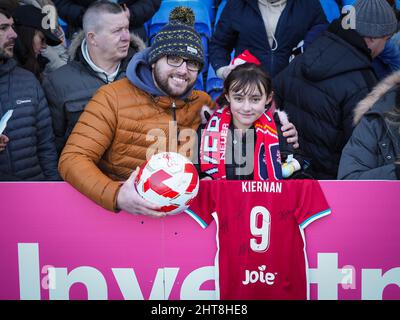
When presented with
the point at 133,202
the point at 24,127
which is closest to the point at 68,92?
the point at 24,127

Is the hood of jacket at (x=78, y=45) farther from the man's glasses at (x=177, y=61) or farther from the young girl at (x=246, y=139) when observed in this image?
the young girl at (x=246, y=139)

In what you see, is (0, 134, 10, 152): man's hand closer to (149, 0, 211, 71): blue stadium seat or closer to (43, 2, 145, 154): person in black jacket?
(43, 2, 145, 154): person in black jacket

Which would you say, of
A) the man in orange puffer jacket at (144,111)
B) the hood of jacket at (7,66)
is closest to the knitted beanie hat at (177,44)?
the man in orange puffer jacket at (144,111)

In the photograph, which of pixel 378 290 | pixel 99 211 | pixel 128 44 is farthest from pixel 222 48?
pixel 378 290

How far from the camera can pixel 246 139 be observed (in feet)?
10.8

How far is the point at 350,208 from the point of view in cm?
299

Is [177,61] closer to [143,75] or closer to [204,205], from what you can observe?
[143,75]

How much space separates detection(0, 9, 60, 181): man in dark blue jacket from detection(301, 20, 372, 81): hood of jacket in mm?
1845

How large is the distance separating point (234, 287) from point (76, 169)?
1.05 m

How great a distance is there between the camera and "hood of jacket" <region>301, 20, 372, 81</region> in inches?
152

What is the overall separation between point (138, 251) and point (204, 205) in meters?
0.45

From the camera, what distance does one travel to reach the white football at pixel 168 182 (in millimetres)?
2713

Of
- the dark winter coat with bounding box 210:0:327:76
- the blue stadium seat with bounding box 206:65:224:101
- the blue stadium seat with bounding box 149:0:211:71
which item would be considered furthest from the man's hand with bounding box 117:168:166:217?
the blue stadium seat with bounding box 149:0:211:71

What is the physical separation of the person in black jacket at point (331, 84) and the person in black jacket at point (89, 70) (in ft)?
3.92
